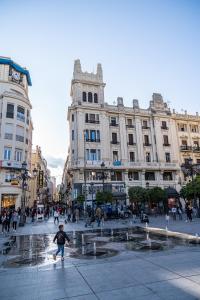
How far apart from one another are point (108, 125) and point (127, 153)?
6352 mm

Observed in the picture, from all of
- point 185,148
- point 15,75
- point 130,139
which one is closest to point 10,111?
point 15,75

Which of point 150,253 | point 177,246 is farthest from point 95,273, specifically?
point 177,246

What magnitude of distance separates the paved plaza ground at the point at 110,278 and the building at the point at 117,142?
27.4 m

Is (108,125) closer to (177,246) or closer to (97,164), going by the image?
(97,164)

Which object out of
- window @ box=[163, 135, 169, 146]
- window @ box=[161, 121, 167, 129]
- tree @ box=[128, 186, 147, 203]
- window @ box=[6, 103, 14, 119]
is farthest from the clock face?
window @ box=[163, 135, 169, 146]

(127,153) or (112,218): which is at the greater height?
(127,153)

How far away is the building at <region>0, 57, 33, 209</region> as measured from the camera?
113 feet

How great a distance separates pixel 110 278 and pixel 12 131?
113ft

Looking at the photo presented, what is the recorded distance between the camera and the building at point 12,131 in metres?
34.5

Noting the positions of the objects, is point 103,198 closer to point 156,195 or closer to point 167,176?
point 156,195

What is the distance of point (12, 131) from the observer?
36.4m

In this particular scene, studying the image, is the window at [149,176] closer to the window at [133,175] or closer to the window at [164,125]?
the window at [133,175]

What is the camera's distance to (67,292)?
16.7 feet

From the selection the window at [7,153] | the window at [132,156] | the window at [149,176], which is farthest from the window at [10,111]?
the window at [149,176]
